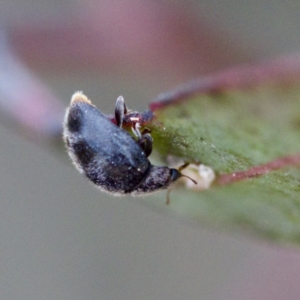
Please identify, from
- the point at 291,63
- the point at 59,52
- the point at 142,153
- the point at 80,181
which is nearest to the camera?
the point at 291,63

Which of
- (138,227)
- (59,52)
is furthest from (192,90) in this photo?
(138,227)

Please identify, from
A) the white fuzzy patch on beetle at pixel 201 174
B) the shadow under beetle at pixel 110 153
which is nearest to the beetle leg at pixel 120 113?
the shadow under beetle at pixel 110 153

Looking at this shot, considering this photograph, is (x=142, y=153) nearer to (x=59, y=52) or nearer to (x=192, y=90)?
(x=192, y=90)

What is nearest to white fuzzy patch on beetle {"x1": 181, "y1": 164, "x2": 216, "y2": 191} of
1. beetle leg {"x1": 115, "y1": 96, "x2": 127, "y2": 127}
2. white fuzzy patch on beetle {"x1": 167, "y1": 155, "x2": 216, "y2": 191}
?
white fuzzy patch on beetle {"x1": 167, "y1": 155, "x2": 216, "y2": 191}

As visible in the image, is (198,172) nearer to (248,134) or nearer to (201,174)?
(201,174)

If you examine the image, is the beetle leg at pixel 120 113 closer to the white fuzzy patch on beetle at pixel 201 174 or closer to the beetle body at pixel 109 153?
the beetle body at pixel 109 153

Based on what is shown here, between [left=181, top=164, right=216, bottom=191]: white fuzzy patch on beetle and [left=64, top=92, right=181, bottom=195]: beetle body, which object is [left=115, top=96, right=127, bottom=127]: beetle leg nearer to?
[left=64, top=92, right=181, bottom=195]: beetle body

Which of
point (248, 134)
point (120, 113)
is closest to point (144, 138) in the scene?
point (120, 113)
